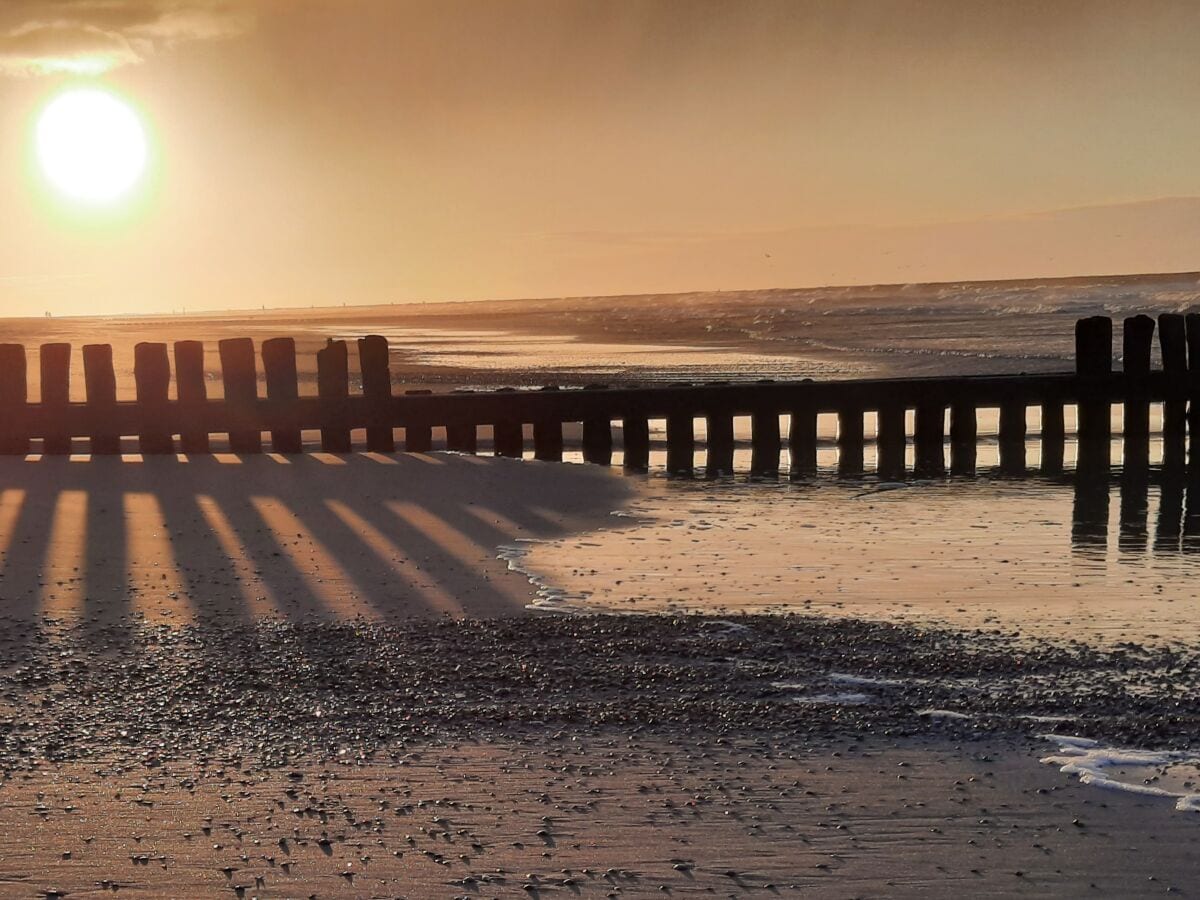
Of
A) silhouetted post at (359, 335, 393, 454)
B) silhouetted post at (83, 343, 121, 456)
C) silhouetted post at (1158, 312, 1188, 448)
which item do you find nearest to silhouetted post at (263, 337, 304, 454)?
silhouetted post at (359, 335, 393, 454)

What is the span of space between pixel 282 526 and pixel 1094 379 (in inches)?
474

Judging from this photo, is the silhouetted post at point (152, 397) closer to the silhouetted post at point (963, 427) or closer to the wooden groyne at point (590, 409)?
the wooden groyne at point (590, 409)

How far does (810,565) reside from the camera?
9852mm

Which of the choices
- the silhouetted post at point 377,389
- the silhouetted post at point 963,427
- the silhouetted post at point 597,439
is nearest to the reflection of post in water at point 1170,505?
the silhouetted post at point 963,427

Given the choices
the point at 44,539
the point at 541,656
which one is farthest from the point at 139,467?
the point at 541,656

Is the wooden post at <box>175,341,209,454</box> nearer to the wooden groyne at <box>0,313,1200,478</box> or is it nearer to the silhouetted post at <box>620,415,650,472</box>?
the wooden groyne at <box>0,313,1200,478</box>

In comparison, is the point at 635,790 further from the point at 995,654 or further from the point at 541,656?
the point at 995,654

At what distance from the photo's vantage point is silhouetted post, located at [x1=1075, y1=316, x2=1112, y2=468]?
62.7ft

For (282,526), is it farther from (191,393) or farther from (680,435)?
(680,435)

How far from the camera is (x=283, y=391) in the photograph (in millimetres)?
16469

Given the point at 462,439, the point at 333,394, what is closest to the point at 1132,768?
the point at 333,394

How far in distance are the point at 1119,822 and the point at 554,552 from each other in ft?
19.5

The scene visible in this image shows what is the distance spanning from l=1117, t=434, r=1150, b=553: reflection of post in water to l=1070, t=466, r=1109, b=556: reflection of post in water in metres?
0.15

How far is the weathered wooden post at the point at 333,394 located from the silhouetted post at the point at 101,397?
222 cm
